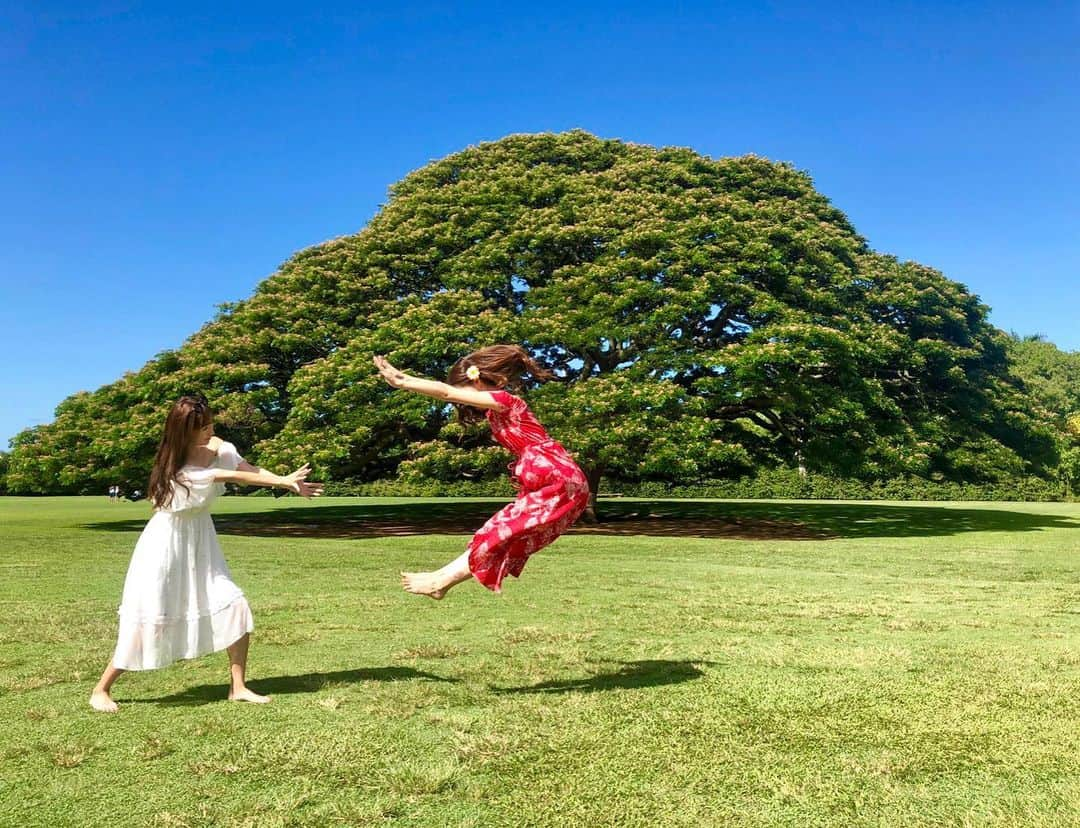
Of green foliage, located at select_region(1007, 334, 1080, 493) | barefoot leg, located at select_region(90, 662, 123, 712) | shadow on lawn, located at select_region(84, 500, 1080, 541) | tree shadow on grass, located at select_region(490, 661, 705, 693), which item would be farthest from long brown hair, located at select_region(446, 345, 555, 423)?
green foliage, located at select_region(1007, 334, 1080, 493)

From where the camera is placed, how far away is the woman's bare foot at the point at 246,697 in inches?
227

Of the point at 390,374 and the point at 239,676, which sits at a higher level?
the point at 390,374

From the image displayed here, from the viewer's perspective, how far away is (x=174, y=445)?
18.9 ft

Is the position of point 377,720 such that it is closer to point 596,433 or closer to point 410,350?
point 596,433

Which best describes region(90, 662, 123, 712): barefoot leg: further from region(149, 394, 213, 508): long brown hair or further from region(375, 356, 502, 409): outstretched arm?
region(375, 356, 502, 409): outstretched arm

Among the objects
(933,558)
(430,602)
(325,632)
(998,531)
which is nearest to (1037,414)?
(998,531)

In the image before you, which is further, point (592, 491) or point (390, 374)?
point (592, 491)

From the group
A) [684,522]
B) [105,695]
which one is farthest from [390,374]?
[684,522]

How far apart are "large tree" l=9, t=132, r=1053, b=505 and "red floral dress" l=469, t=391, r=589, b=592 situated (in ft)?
49.8

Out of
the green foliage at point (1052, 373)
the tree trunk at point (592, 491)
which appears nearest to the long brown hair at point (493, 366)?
the tree trunk at point (592, 491)

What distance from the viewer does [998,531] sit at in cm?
2575

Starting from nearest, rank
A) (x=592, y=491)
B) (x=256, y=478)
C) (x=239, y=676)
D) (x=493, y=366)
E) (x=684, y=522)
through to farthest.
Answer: (x=256, y=478) < (x=239, y=676) < (x=493, y=366) < (x=592, y=491) < (x=684, y=522)

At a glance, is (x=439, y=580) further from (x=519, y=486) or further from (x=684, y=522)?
(x=684, y=522)

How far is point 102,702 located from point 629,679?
353 cm
